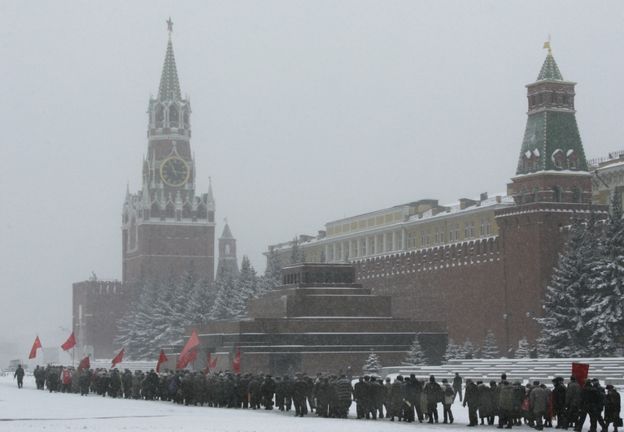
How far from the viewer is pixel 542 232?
63.6 m

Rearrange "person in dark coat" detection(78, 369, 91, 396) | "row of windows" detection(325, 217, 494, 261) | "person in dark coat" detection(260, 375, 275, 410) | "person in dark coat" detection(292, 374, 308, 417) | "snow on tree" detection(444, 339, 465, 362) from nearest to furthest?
"person in dark coat" detection(292, 374, 308, 417) < "person in dark coat" detection(260, 375, 275, 410) < "person in dark coat" detection(78, 369, 91, 396) < "snow on tree" detection(444, 339, 465, 362) < "row of windows" detection(325, 217, 494, 261)

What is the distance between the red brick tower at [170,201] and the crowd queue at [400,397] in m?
74.1

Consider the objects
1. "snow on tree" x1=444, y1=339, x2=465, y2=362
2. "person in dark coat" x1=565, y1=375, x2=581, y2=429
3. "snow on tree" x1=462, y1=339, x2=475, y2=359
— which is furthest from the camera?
"snow on tree" x1=444, y1=339, x2=465, y2=362

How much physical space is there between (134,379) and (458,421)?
14.3 m

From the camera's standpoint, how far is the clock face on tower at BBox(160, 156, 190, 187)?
377ft

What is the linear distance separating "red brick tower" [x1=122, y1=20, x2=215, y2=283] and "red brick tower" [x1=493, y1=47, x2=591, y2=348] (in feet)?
174

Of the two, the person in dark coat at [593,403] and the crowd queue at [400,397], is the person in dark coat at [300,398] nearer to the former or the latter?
the crowd queue at [400,397]

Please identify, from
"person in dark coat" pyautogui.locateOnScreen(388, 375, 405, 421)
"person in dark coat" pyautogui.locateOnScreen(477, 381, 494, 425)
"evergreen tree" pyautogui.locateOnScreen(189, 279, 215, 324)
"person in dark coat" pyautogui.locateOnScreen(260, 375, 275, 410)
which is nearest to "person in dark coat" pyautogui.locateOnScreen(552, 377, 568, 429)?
"person in dark coat" pyautogui.locateOnScreen(477, 381, 494, 425)

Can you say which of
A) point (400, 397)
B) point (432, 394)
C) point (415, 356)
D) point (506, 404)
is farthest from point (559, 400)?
point (415, 356)

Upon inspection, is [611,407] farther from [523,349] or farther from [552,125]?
[552,125]

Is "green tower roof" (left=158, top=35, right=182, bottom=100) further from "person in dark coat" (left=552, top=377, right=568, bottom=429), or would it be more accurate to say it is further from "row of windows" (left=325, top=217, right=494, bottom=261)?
"person in dark coat" (left=552, top=377, right=568, bottom=429)

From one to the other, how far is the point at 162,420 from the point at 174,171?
8931cm

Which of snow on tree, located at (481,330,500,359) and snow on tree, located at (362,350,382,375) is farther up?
snow on tree, located at (481,330,500,359)

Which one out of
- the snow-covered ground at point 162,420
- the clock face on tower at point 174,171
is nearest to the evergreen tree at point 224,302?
the clock face on tower at point 174,171
